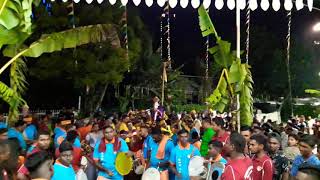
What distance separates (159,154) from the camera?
8.38 metres

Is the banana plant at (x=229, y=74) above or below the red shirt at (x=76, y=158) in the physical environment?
above

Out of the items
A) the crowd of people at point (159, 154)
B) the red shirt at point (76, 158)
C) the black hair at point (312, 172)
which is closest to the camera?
the black hair at point (312, 172)

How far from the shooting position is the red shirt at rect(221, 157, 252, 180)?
5.20m

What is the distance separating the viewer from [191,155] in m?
7.73

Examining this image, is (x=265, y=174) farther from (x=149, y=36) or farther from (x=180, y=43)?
(x=180, y=43)

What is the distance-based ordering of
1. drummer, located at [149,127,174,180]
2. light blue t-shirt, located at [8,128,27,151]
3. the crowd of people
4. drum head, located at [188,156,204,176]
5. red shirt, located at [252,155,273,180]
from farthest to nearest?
drummer, located at [149,127,174,180]
light blue t-shirt, located at [8,128,27,151]
drum head, located at [188,156,204,176]
red shirt, located at [252,155,273,180]
the crowd of people

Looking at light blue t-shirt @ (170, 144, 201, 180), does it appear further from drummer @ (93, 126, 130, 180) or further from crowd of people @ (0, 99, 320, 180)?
drummer @ (93, 126, 130, 180)

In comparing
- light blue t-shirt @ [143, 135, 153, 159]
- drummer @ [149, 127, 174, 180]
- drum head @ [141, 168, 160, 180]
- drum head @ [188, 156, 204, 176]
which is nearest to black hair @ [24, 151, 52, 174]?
drum head @ [188, 156, 204, 176]

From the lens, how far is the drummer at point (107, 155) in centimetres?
784

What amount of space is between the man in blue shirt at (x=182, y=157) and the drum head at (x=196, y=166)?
0.41 metres

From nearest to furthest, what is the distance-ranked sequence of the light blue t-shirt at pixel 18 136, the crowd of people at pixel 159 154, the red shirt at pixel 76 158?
the crowd of people at pixel 159 154 < the red shirt at pixel 76 158 < the light blue t-shirt at pixel 18 136

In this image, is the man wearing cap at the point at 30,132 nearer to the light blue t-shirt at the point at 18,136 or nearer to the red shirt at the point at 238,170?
the light blue t-shirt at the point at 18,136

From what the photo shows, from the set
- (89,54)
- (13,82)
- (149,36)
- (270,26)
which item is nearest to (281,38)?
(270,26)

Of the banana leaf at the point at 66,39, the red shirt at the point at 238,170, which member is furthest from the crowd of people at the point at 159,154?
the banana leaf at the point at 66,39
